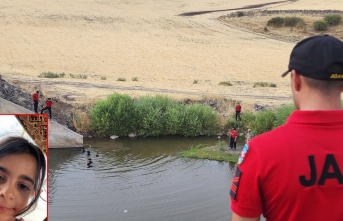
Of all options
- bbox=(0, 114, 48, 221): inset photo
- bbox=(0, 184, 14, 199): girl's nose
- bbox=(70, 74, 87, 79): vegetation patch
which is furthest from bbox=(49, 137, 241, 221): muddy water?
bbox=(70, 74, 87, 79): vegetation patch

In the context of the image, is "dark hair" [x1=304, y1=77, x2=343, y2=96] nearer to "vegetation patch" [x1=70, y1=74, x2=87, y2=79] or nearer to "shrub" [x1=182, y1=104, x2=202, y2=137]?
"shrub" [x1=182, y1=104, x2=202, y2=137]

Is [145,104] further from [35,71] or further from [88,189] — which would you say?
[35,71]

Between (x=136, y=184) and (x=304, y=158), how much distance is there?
743 inches

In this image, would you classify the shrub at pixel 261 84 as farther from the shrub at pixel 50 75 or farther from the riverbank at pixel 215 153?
the riverbank at pixel 215 153

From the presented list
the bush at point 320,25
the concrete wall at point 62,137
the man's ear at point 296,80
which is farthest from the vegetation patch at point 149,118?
the bush at point 320,25

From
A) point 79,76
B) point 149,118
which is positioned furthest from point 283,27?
point 149,118

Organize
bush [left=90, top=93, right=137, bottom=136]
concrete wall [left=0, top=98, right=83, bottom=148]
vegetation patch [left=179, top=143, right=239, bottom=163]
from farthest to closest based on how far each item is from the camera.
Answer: bush [left=90, top=93, right=137, bottom=136]
concrete wall [left=0, top=98, right=83, bottom=148]
vegetation patch [left=179, top=143, right=239, bottom=163]

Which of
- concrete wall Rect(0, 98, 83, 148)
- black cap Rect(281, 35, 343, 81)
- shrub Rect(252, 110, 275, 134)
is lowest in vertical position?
concrete wall Rect(0, 98, 83, 148)

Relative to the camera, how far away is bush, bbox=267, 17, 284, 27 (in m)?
79.0

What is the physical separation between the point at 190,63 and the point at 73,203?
3865cm

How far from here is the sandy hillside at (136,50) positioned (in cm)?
4156

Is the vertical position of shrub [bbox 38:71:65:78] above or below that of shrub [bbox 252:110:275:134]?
below

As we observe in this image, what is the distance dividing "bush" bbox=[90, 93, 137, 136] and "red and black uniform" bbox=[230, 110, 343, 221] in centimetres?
2647

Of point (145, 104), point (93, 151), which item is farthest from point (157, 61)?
point (93, 151)
